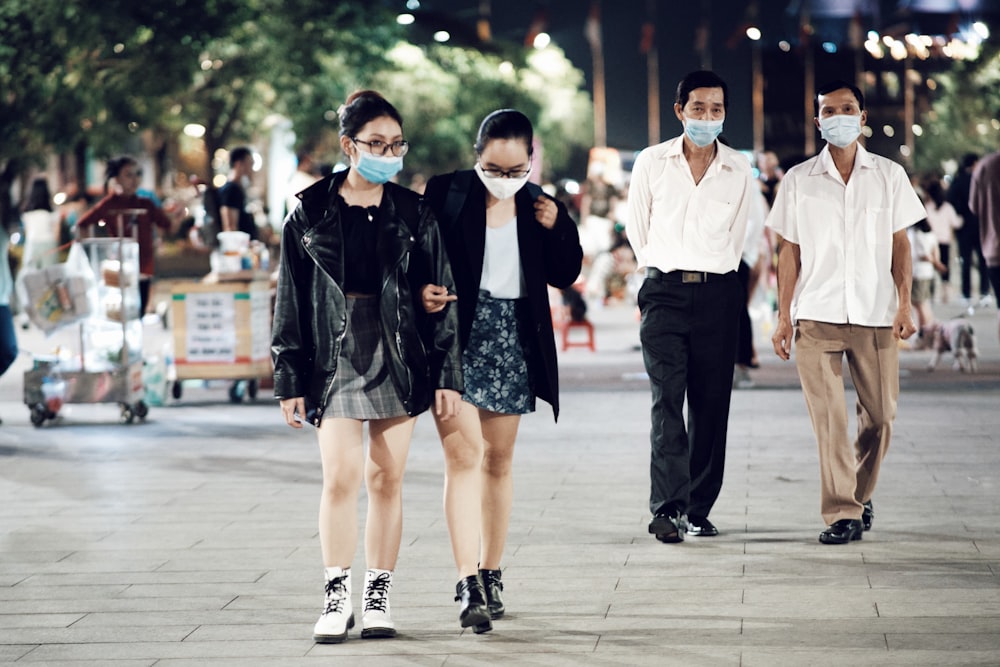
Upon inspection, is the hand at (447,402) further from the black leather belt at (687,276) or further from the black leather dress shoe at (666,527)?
the black leather belt at (687,276)

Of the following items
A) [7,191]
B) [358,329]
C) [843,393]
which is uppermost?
[7,191]

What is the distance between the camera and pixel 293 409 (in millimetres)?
5777

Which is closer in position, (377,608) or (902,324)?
(377,608)

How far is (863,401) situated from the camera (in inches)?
300

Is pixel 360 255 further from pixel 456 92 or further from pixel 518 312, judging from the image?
pixel 456 92

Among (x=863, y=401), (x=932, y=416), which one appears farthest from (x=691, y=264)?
(x=932, y=416)

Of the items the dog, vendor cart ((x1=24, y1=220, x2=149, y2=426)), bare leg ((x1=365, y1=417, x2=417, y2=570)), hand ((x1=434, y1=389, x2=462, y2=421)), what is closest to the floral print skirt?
hand ((x1=434, y1=389, x2=462, y2=421))

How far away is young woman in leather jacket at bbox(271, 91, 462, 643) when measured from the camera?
5.75 metres

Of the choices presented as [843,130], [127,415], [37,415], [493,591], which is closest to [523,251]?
[493,591]

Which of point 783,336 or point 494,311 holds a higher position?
point 494,311

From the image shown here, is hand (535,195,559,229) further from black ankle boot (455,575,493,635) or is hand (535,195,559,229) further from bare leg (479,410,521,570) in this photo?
black ankle boot (455,575,493,635)

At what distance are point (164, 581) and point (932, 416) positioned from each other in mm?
6656

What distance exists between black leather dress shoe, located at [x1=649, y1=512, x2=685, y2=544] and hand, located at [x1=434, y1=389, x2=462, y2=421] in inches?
74.3

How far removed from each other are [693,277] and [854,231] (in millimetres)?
731
